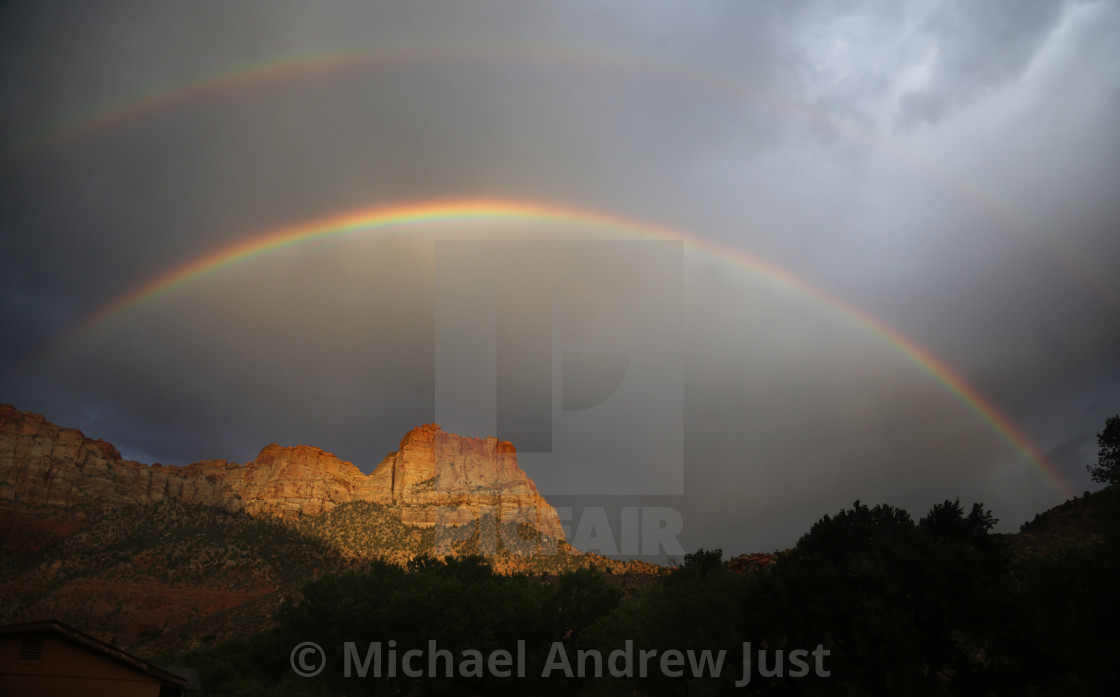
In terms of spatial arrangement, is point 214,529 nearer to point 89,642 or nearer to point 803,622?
point 89,642

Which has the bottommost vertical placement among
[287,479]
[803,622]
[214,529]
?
[803,622]

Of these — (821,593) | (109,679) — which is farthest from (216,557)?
(821,593)

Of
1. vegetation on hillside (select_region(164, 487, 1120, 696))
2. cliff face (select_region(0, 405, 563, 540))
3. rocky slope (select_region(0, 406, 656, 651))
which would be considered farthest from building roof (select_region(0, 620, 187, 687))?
cliff face (select_region(0, 405, 563, 540))

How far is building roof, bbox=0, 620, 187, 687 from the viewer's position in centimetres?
1881

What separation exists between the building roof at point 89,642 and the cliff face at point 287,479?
3980 inches

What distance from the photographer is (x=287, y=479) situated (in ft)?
475

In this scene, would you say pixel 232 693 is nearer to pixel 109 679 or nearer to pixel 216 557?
pixel 109 679

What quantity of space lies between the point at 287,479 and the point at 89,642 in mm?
134951

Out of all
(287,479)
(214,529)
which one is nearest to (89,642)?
(214,529)

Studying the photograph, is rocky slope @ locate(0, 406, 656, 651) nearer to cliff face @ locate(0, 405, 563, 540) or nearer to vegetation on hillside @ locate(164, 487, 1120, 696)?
cliff face @ locate(0, 405, 563, 540)

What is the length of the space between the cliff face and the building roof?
101 metres

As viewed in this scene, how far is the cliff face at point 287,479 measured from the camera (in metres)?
119

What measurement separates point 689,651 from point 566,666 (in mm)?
8959

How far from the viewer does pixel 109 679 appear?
2005 cm
